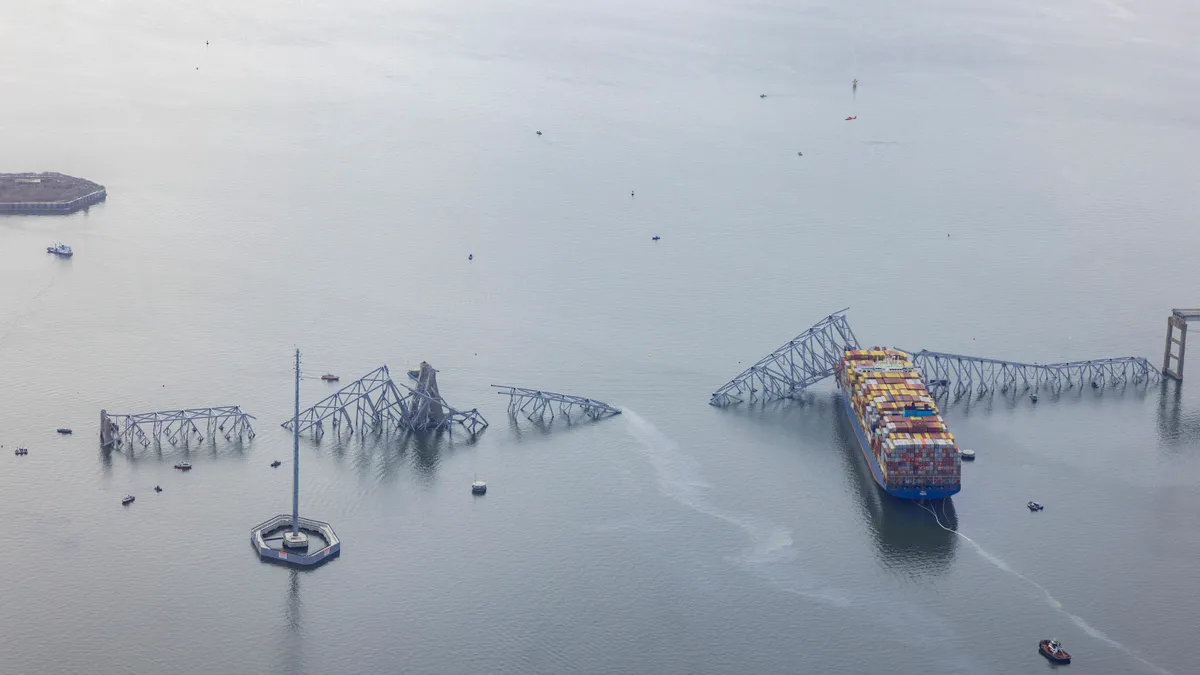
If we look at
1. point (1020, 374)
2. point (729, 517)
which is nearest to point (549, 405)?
point (729, 517)

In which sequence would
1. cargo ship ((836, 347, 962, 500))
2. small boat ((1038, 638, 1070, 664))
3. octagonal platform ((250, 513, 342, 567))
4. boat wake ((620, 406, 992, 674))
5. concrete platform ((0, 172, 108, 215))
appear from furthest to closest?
concrete platform ((0, 172, 108, 215))
cargo ship ((836, 347, 962, 500))
octagonal platform ((250, 513, 342, 567))
boat wake ((620, 406, 992, 674))
small boat ((1038, 638, 1070, 664))

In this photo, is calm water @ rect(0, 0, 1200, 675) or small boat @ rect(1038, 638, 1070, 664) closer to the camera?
small boat @ rect(1038, 638, 1070, 664)

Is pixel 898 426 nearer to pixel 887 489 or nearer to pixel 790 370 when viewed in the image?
pixel 887 489

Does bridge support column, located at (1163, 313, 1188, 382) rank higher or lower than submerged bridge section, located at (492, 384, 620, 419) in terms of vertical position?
higher

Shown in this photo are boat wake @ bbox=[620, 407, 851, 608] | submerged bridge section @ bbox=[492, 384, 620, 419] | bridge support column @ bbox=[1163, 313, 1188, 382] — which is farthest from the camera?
bridge support column @ bbox=[1163, 313, 1188, 382]

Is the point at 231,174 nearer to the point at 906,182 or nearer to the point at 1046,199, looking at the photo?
the point at 906,182

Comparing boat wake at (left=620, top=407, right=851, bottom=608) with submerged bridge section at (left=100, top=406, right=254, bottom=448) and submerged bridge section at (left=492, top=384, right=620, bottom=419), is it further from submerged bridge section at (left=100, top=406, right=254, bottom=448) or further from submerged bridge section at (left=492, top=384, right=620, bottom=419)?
submerged bridge section at (left=100, top=406, right=254, bottom=448)

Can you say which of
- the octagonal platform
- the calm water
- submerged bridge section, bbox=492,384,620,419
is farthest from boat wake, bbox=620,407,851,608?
the octagonal platform
